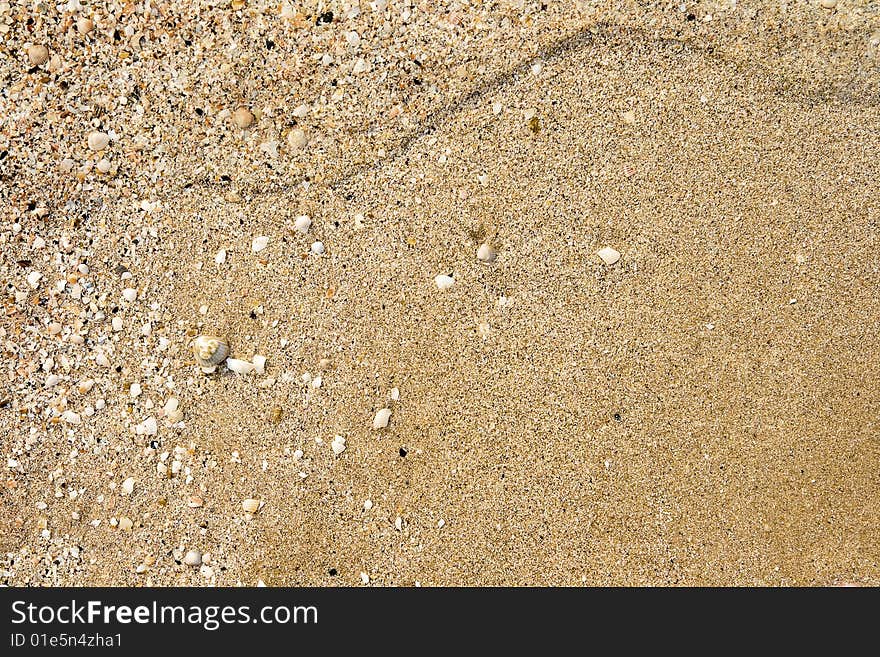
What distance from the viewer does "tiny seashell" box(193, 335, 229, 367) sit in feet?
7.13

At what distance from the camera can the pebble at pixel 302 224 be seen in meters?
2.21

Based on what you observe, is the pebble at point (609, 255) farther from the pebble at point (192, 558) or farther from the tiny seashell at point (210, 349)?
the pebble at point (192, 558)

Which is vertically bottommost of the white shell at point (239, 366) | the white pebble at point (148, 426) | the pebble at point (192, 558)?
the pebble at point (192, 558)

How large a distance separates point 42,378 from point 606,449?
199cm

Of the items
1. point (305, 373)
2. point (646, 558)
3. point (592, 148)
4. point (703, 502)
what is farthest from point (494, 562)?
point (592, 148)

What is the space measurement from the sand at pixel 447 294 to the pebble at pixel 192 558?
2 centimetres

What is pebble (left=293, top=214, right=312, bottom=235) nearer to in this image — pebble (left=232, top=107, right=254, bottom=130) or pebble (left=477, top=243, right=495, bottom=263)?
pebble (left=232, top=107, right=254, bottom=130)

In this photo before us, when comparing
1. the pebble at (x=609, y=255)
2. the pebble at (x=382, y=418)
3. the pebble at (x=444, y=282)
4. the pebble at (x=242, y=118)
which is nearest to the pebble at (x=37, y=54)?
the pebble at (x=242, y=118)

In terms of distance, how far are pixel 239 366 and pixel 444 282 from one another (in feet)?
2.54

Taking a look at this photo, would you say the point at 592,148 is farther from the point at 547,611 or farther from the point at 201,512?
the point at 201,512

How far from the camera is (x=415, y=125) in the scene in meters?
2.21

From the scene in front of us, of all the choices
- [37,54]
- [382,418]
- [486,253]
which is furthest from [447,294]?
[37,54]

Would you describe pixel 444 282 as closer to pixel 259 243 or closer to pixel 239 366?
pixel 259 243

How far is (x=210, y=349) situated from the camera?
7.13 ft
